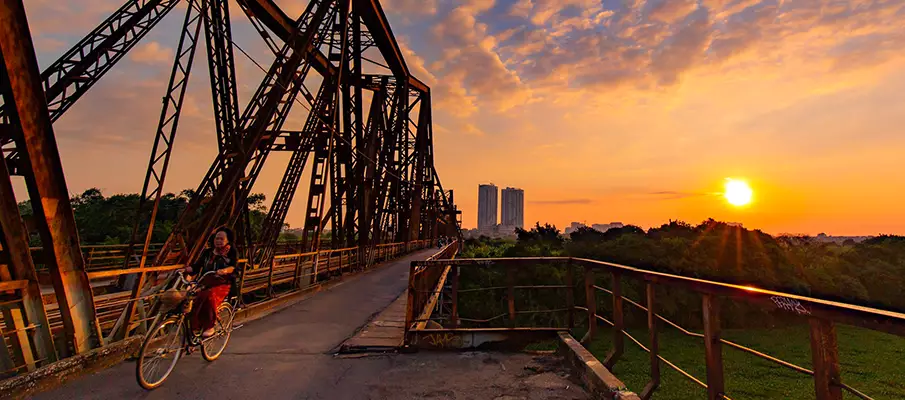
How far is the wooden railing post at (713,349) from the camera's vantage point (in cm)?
282

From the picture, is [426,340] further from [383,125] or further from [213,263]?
[383,125]

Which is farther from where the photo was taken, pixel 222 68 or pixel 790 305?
pixel 222 68

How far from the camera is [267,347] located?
5996 mm

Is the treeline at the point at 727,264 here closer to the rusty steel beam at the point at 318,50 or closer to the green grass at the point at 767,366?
the green grass at the point at 767,366

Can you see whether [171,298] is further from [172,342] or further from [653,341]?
[653,341]

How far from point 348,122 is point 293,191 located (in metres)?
3.92

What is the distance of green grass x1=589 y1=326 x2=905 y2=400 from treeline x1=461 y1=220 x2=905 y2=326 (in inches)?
58.1

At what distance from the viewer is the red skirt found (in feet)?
16.6

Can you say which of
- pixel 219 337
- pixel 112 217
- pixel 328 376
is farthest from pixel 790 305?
pixel 112 217

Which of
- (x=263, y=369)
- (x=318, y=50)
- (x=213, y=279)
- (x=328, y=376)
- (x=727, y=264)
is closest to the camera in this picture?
(x=328, y=376)

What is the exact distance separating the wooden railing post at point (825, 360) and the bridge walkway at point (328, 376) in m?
2.16

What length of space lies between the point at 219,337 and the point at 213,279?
1.13 m

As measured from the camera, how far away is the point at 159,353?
15.0 ft

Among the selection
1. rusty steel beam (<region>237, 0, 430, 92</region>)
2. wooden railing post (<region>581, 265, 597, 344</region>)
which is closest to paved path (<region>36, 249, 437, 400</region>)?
wooden railing post (<region>581, 265, 597, 344</region>)
